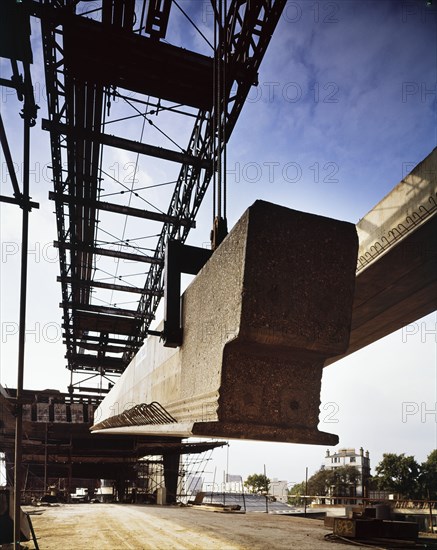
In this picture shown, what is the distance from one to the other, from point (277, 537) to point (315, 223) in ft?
23.5

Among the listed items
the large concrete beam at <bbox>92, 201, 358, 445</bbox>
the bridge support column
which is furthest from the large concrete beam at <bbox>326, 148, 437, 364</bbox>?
the bridge support column

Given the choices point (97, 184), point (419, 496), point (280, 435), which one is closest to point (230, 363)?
point (280, 435)

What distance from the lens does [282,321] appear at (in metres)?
2.28

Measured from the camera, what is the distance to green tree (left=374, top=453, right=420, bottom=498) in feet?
198

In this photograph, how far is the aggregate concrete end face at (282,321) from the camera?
2.27 m

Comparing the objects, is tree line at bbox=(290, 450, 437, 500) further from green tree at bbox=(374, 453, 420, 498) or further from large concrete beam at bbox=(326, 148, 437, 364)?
large concrete beam at bbox=(326, 148, 437, 364)

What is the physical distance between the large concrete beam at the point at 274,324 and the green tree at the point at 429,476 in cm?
6978

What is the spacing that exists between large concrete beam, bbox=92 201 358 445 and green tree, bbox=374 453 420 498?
6940 centimetres

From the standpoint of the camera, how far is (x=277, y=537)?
7.60 m

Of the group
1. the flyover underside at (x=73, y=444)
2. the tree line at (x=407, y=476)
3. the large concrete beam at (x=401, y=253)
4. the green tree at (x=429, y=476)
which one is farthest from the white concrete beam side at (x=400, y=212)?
the green tree at (x=429, y=476)

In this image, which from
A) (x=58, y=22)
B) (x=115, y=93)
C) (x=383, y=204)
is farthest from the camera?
(x=115, y=93)

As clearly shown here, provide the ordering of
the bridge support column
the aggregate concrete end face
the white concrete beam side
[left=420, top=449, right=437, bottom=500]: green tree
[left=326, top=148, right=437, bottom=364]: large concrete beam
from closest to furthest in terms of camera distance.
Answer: the aggregate concrete end face < the white concrete beam side < [left=326, top=148, right=437, bottom=364]: large concrete beam < the bridge support column < [left=420, top=449, right=437, bottom=500]: green tree

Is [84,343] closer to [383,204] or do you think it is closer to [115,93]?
[115,93]

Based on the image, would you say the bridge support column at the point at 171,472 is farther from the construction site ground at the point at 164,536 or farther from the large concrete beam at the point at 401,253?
the large concrete beam at the point at 401,253
